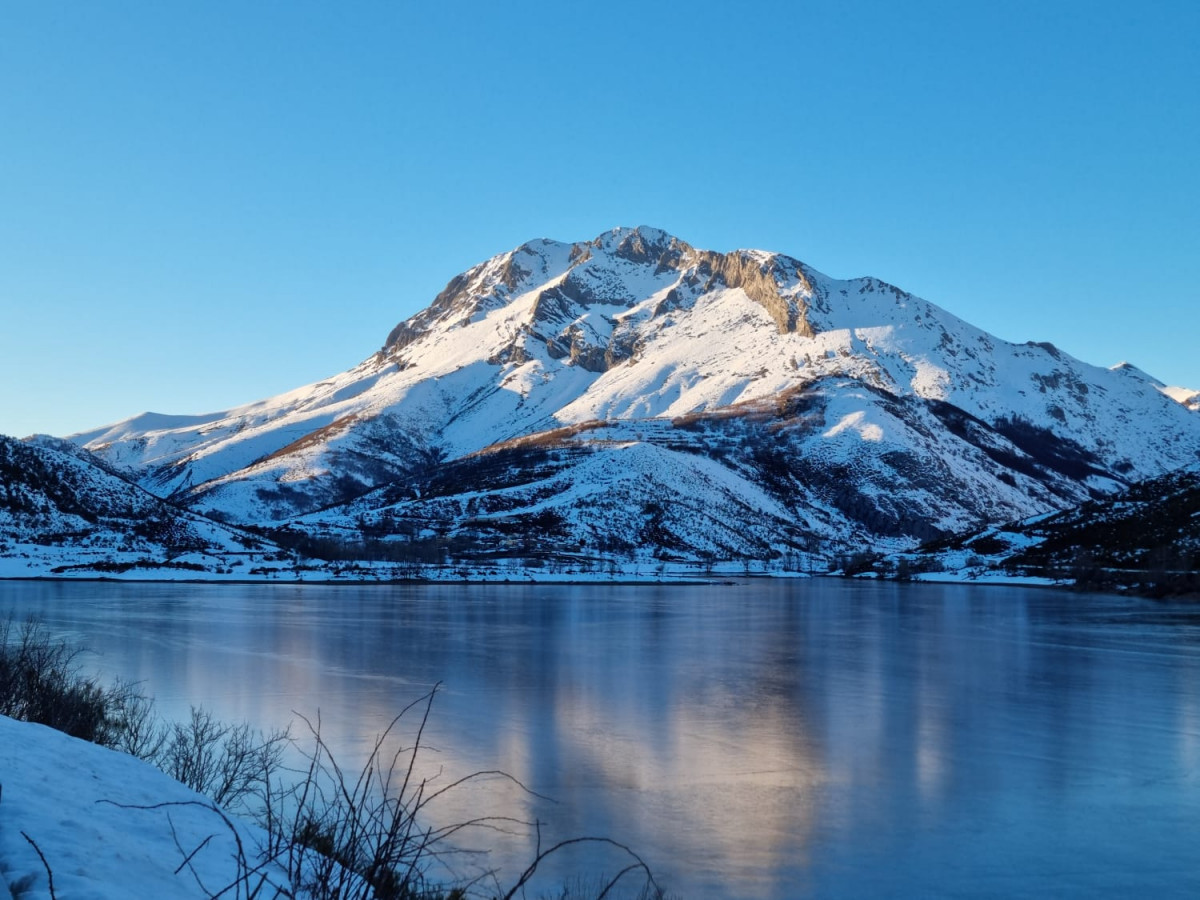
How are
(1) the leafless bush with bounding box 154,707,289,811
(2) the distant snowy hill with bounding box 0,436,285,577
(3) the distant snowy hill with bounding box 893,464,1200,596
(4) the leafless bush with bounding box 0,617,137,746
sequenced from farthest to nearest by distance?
(2) the distant snowy hill with bounding box 0,436,285,577
(3) the distant snowy hill with bounding box 893,464,1200,596
(4) the leafless bush with bounding box 0,617,137,746
(1) the leafless bush with bounding box 154,707,289,811

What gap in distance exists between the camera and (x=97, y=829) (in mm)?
8258

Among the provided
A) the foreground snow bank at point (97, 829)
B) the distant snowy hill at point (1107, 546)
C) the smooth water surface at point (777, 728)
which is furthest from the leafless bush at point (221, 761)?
the distant snowy hill at point (1107, 546)

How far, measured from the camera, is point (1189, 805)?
55.2ft

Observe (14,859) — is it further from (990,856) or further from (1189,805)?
(1189,805)

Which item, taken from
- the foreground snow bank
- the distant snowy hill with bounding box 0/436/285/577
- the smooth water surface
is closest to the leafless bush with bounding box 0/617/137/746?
the smooth water surface

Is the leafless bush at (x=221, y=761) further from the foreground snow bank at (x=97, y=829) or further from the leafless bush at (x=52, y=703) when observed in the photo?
the foreground snow bank at (x=97, y=829)

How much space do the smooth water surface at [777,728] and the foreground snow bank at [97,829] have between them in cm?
470

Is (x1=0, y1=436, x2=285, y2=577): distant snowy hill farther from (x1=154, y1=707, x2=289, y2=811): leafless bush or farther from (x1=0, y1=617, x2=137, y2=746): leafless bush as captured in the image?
(x1=154, y1=707, x2=289, y2=811): leafless bush

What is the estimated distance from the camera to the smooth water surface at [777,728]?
1389cm

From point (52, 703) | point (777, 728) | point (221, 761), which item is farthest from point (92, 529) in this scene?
point (777, 728)

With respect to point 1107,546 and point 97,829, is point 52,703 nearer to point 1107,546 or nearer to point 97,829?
point 97,829

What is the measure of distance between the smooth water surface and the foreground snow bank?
4697 mm

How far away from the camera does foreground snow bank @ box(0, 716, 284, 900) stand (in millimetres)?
6879

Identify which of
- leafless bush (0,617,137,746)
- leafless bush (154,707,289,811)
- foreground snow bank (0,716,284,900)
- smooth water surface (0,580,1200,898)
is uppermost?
foreground snow bank (0,716,284,900)
